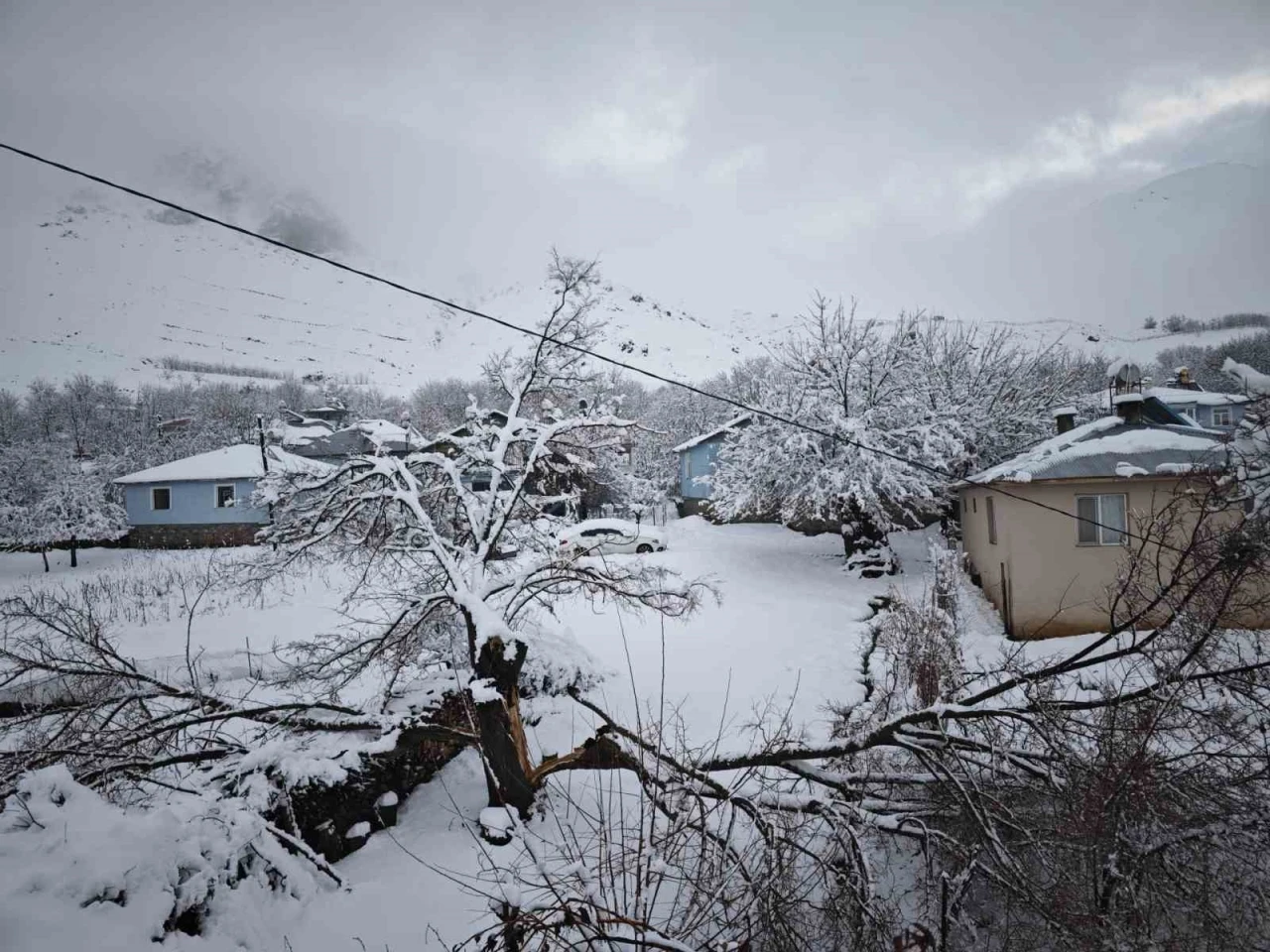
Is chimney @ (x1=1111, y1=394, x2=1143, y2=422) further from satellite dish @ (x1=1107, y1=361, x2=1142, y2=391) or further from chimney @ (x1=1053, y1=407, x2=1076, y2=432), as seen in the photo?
chimney @ (x1=1053, y1=407, x2=1076, y2=432)

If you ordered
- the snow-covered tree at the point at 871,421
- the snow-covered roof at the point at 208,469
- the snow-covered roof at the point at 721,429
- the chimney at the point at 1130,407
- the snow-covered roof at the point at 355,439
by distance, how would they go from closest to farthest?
1. the snow-covered roof at the point at 355,439
2. the chimney at the point at 1130,407
3. the snow-covered tree at the point at 871,421
4. the snow-covered roof at the point at 208,469
5. the snow-covered roof at the point at 721,429

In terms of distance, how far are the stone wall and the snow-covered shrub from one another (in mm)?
16321

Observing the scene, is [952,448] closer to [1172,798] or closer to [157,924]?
[1172,798]

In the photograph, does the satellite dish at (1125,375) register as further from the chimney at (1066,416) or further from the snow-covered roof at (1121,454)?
the chimney at (1066,416)


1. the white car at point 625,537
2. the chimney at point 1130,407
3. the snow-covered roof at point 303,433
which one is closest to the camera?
the snow-covered roof at point 303,433

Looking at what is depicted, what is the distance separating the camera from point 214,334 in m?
13.2

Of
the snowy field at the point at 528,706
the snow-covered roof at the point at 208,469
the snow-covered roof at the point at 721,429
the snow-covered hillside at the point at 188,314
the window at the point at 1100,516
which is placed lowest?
the snowy field at the point at 528,706

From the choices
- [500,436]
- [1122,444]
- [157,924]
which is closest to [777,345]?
[1122,444]

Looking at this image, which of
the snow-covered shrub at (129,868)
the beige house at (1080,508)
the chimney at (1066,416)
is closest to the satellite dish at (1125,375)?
the beige house at (1080,508)

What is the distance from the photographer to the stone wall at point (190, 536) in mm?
18297

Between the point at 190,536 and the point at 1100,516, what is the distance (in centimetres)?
2666

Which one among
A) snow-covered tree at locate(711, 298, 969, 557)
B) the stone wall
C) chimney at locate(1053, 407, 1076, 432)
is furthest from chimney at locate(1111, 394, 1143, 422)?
the stone wall

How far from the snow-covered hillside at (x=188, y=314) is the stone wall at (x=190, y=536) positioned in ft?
19.4

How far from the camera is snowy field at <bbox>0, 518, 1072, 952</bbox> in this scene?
4047mm
